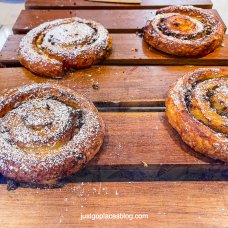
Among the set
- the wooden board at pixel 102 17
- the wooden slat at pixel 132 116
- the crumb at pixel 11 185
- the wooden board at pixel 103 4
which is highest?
the wooden board at pixel 103 4

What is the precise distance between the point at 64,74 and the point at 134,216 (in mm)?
1176

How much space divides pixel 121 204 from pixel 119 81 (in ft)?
3.18

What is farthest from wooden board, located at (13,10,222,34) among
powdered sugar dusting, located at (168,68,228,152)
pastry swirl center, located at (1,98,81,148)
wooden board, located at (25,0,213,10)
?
pastry swirl center, located at (1,98,81,148)

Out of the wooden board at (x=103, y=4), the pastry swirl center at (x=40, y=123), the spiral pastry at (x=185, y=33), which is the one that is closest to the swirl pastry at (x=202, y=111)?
the spiral pastry at (x=185, y=33)

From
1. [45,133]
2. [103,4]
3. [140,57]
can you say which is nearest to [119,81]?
[140,57]

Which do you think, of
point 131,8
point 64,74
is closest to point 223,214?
point 64,74

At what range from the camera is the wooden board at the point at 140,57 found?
2.42 meters

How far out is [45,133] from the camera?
169 centimetres

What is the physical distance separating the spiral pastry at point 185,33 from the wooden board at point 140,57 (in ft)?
0.15

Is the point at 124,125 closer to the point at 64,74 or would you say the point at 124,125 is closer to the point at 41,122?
the point at 41,122

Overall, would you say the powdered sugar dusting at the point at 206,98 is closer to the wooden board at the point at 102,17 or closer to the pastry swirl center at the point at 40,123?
the pastry swirl center at the point at 40,123

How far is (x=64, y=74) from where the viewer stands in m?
2.29

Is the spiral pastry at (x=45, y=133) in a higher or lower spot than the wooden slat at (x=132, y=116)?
higher

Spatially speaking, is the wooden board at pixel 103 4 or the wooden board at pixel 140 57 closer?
the wooden board at pixel 140 57
